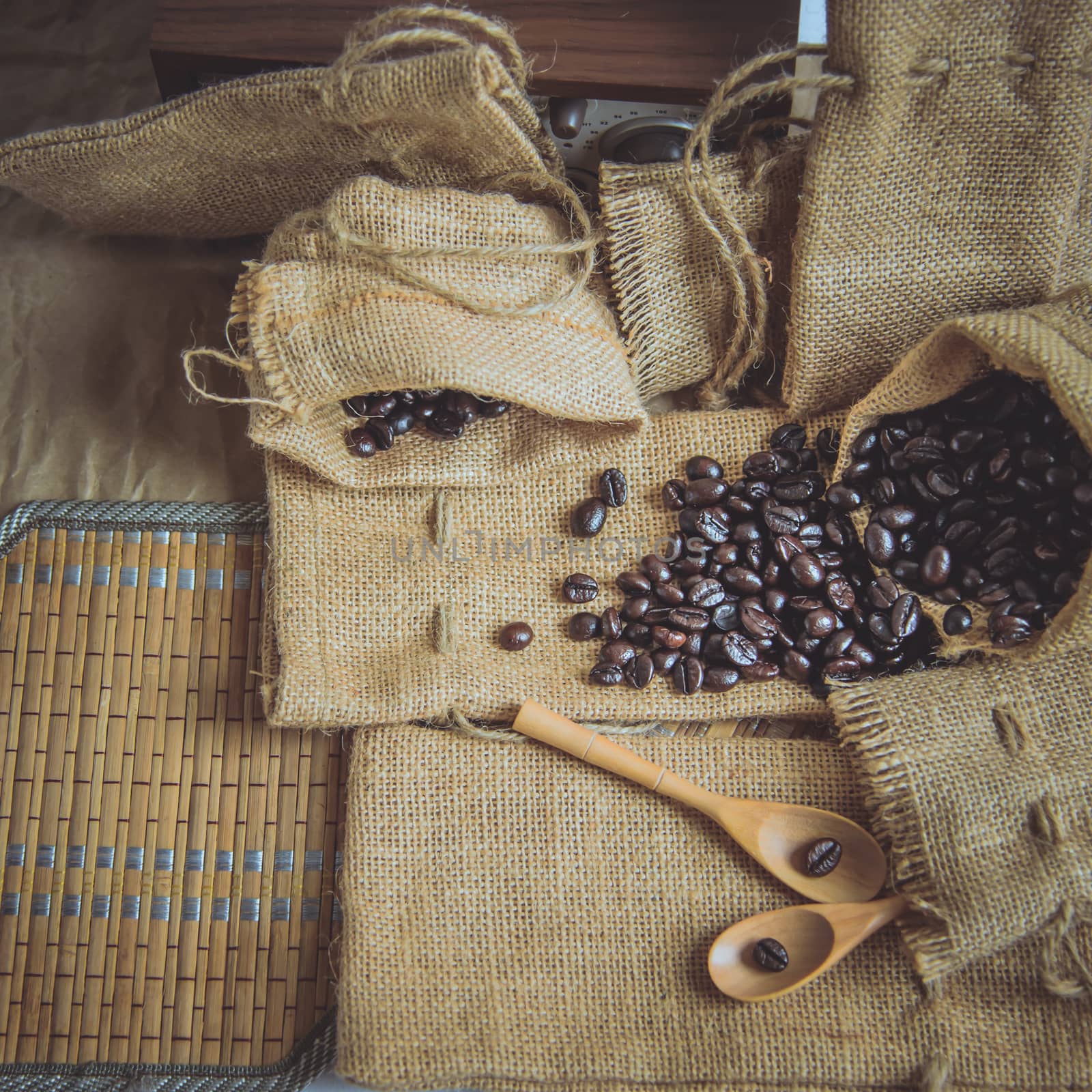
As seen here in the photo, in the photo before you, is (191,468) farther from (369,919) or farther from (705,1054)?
(705,1054)

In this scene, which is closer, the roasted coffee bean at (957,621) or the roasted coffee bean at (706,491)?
the roasted coffee bean at (957,621)

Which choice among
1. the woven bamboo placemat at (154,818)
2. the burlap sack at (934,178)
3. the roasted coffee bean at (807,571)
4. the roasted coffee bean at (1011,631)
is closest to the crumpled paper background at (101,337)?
the woven bamboo placemat at (154,818)

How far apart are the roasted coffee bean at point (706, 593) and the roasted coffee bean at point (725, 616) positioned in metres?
0.01

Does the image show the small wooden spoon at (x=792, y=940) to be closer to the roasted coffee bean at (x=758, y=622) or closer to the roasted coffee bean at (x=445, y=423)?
the roasted coffee bean at (x=758, y=622)

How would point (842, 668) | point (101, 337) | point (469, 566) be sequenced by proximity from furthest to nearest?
point (101, 337)
point (469, 566)
point (842, 668)

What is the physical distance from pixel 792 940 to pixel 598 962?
332mm

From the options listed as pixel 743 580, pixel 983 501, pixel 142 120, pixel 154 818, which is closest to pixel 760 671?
pixel 743 580

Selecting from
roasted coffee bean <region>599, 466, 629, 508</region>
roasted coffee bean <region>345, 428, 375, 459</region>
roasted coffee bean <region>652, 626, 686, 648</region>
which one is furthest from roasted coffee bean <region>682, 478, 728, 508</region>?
roasted coffee bean <region>345, 428, 375, 459</region>

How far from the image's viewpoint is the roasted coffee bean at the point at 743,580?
1.59 meters

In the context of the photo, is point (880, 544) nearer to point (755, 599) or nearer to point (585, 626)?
point (755, 599)

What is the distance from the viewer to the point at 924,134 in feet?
4.86

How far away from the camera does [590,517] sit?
1639 millimetres

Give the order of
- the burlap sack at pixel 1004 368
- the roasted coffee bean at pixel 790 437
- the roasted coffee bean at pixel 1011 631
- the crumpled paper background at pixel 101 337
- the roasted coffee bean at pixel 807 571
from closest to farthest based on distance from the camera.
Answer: the burlap sack at pixel 1004 368 → the roasted coffee bean at pixel 1011 631 → the roasted coffee bean at pixel 807 571 → the roasted coffee bean at pixel 790 437 → the crumpled paper background at pixel 101 337

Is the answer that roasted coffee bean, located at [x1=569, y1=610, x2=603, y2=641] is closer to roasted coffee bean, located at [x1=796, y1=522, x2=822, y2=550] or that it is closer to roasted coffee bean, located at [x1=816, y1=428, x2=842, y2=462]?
roasted coffee bean, located at [x1=796, y1=522, x2=822, y2=550]
